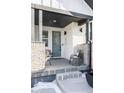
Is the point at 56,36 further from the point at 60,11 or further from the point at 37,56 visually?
the point at 37,56

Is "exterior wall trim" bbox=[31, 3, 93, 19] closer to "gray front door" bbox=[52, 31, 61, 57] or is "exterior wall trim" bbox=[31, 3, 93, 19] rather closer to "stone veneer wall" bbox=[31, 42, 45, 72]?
"stone veneer wall" bbox=[31, 42, 45, 72]

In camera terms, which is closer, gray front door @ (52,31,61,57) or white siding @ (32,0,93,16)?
white siding @ (32,0,93,16)

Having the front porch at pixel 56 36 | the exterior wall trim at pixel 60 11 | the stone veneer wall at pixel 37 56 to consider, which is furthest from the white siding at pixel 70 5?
the stone veneer wall at pixel 37 56

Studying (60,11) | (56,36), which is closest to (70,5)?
(60,11)

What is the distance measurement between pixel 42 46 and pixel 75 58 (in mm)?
2000

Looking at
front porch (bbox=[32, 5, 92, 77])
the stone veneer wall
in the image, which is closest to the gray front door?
front porch (bbox=[32, 5, 92, 77])

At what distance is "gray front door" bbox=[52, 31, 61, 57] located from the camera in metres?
9.57

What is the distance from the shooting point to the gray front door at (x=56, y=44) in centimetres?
957

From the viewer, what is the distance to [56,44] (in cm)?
966

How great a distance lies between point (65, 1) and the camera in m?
6.75

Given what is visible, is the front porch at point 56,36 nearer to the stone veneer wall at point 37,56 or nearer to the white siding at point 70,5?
the stone veneer wall at point 37,56

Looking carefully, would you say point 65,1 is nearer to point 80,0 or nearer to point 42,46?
point 80,0
